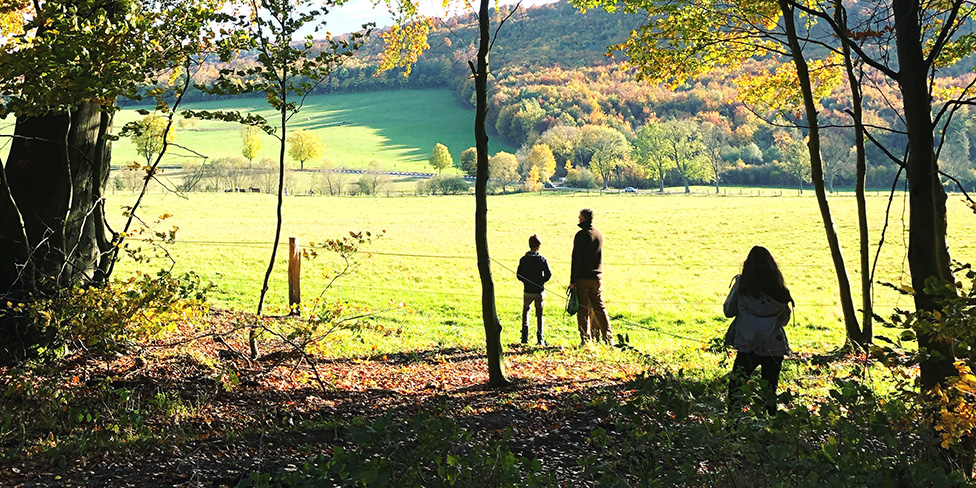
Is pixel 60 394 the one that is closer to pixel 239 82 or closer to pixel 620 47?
pixel 239 82

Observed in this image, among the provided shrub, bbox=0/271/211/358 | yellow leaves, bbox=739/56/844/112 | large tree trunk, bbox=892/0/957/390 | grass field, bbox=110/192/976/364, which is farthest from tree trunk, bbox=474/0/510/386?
Answer: yellow leaves, bbox=739/56/844/112

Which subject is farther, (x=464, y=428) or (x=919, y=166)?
(x=464, y=428)

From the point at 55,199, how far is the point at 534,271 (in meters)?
6.47

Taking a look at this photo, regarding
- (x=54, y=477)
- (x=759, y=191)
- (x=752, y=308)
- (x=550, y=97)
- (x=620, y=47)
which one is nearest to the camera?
(x=54, y=477)

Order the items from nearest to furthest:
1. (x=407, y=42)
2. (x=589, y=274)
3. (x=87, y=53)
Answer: (x=87, y=53) → (x=589, y=274) → (x=407, y=42)

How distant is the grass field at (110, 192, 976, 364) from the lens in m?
15.3

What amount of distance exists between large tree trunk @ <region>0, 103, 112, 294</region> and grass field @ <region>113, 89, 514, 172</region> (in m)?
77.0

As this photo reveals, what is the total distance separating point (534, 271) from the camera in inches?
432

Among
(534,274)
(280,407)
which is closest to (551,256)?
(534,274)

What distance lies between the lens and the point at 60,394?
5.86 metres

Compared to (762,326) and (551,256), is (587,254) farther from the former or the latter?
(551,256)

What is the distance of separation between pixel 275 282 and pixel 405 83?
109687mm

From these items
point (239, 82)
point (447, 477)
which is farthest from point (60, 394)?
point (447, 477)

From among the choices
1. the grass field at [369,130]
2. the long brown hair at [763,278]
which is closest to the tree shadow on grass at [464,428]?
the long brown hair at [763,278]
